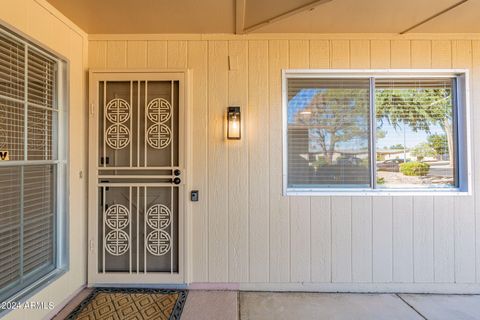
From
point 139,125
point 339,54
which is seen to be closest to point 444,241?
point 339,54

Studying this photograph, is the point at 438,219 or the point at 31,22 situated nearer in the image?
the point at 31,22

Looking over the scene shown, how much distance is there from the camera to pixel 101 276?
2.72 metres

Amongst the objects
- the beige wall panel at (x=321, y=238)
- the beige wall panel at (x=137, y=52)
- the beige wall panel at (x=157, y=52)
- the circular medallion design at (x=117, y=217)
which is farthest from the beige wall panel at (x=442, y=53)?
the circular medallion design at (x=117, y=217)

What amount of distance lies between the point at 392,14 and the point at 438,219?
2.03 metres

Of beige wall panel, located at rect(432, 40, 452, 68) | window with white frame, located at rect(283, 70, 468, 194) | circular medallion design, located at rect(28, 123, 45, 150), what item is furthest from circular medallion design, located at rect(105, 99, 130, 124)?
beige wall panel, located at rect(432, 40, 452, 68)

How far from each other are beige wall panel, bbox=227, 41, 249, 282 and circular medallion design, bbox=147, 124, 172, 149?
0.62m

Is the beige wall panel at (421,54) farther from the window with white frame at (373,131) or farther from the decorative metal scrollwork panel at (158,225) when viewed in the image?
the decorative metal scrollwork panel at (158,225)

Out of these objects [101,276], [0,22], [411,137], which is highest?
[0,22]

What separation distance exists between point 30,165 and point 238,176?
1.75 meters

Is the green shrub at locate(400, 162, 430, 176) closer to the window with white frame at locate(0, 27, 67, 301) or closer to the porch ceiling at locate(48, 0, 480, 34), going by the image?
the porch ceiling at locate(48, 0, 480, 34)

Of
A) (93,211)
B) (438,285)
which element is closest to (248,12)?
(93,211)

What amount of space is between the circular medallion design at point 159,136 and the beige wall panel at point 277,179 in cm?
104

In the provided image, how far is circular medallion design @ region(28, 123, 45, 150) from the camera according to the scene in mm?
2125

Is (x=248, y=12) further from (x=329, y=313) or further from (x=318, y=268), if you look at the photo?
(x=329, y=313)
